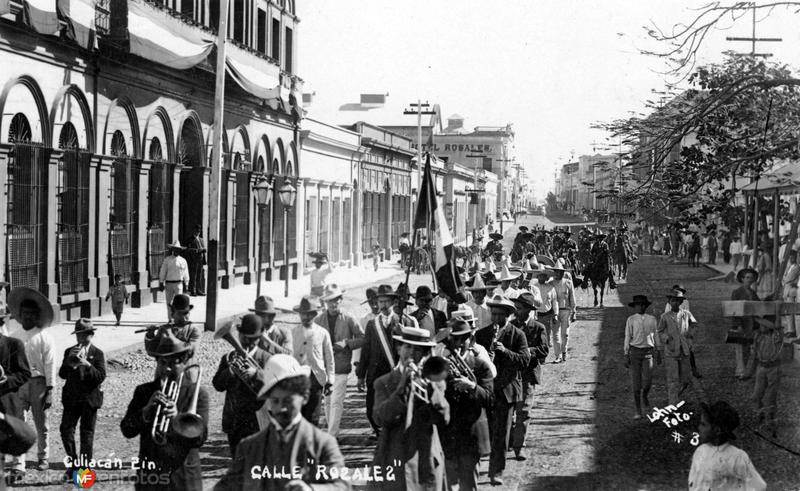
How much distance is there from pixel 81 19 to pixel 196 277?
26.2 ft

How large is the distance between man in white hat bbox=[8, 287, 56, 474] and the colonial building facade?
8.89 meters

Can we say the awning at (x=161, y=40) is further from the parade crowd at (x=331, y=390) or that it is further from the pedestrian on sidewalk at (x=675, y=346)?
the pedestrian on sidewalk at (x=675, y=346)

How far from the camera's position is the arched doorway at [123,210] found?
20.8 meters

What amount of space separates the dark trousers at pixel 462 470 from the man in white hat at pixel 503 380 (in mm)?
1387

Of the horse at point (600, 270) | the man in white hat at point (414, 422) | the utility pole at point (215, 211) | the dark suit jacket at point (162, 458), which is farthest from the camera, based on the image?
the horse at point (600, 270)

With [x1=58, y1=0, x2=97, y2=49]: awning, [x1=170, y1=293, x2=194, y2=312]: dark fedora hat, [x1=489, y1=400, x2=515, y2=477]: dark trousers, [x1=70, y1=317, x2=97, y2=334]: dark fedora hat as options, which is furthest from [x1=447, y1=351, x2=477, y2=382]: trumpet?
[x1=58, y1=0, x2=97, y2=49]: awning

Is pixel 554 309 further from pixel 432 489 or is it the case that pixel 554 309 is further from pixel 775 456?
pixel 432 489

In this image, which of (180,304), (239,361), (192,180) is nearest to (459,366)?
(239,361)

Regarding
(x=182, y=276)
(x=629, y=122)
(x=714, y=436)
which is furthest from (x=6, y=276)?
(x=714, y=436)

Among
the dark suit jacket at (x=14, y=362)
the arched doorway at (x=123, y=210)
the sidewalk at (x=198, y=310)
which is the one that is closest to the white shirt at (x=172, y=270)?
the sidewalk at (x=198, y=310)

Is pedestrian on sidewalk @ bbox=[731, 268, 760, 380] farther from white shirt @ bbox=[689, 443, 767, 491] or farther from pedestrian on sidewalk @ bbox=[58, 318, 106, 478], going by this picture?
pedestrian on sidewalk @ bbox=[58, 318, 106, 478]

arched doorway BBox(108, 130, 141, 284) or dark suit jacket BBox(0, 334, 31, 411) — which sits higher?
arched doorway BBox(108, 130, 141, 284)

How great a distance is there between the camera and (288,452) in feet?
15.3

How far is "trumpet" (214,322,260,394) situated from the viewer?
697 centimetres
